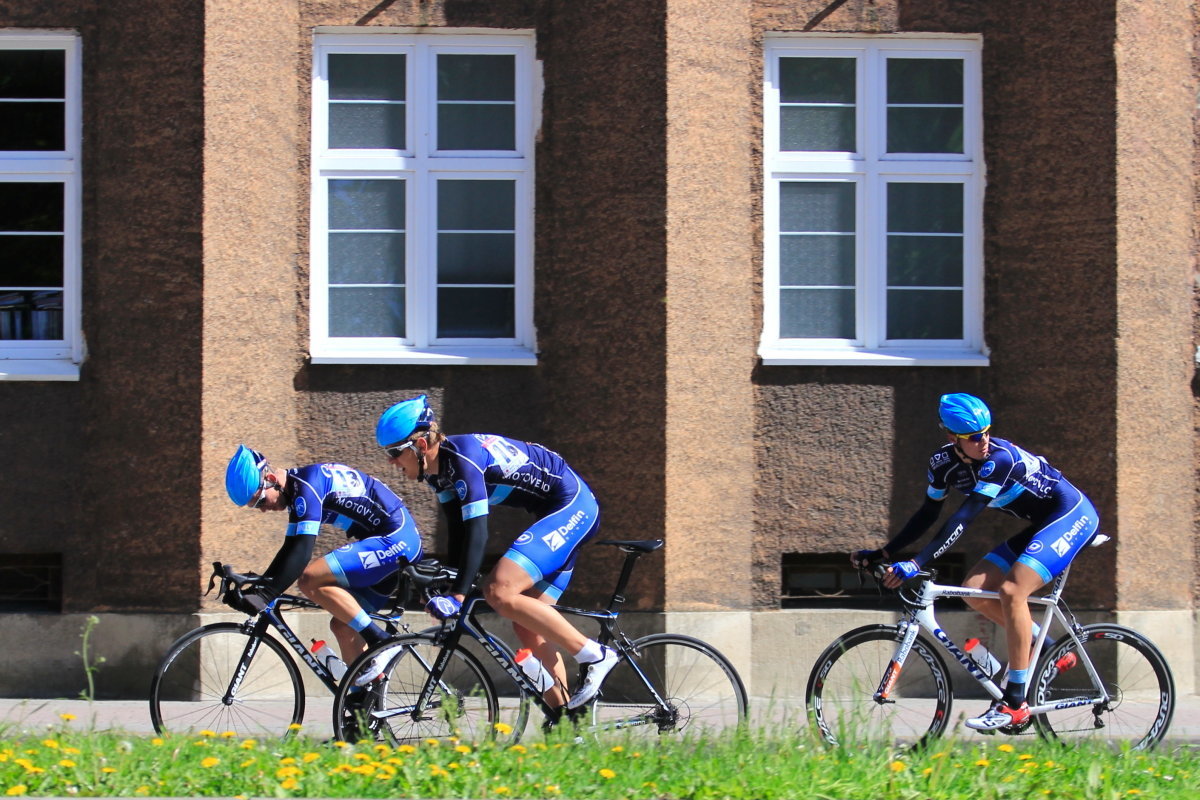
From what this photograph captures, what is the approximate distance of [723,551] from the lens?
9195 mm

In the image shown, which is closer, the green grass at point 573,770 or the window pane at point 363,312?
the green grass at point 573,770

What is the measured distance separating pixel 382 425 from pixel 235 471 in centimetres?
87

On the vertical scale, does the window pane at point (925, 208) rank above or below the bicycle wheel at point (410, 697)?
above

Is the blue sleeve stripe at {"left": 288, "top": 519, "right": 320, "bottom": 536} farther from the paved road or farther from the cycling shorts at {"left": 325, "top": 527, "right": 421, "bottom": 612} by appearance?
the paved road

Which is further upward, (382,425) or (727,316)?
(727,316)

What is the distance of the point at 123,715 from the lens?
8.30m

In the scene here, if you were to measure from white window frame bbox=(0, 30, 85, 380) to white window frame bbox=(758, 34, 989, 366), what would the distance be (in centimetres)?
474

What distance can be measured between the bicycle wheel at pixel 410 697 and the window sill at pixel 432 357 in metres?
3.14

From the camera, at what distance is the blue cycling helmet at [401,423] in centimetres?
642

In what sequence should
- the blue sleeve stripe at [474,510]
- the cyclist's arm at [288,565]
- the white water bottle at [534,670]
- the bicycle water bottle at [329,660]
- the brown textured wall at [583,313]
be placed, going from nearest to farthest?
the blue sleeve stripe at [474,510]
the white water bottle at [534,670]
the cyclist's arm at [288,565]
the bicycle water bottle at [329,660]
the brown textured wall at [583,313]

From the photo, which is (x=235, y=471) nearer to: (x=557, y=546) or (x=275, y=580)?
(x=275, y=580)

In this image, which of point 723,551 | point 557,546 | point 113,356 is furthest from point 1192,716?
point 113,356

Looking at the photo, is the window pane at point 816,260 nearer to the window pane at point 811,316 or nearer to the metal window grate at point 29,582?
the window pane at point 811,316

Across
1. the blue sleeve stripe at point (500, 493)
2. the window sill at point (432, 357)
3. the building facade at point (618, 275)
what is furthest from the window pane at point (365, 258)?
the blue sleeve stripe at point (500, 493)
